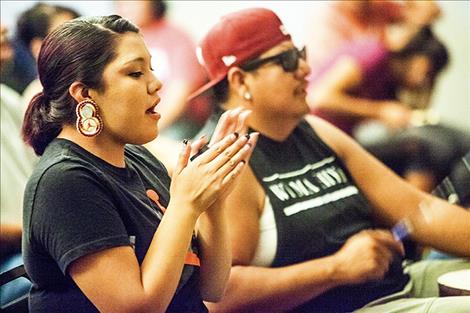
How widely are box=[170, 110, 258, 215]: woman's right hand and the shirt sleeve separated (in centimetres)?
14

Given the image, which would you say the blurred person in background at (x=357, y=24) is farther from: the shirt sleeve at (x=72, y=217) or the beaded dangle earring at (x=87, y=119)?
the shirt sleeve at (x=72, y=217)

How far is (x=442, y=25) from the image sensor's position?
2.22m

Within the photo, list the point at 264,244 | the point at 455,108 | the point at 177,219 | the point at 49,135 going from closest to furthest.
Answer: the point at 177,219 < the point at 49,135 < the point at 264,244 < the point at 455,108

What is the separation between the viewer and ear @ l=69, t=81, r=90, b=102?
5.40 ft

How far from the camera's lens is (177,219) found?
159cm

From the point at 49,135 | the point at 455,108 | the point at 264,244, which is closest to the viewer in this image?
the point at 49,135

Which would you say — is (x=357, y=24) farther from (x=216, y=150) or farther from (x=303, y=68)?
(x=216, y=150)

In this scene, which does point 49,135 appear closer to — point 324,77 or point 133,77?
point 133,77

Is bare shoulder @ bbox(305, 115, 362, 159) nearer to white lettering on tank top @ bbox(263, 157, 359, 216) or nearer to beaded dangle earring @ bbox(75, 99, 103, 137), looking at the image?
white lettering on tank top @ bbox(263, 157, 359, 216)

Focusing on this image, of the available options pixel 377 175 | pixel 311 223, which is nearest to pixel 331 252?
pixel 311 223

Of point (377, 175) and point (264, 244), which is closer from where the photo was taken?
point (264, 244)

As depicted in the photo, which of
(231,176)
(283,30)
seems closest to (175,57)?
(283,30)

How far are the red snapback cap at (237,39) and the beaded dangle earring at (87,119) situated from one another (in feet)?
1.92

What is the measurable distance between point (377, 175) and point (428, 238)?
0.23 meters
